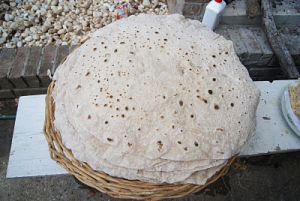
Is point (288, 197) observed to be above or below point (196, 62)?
below

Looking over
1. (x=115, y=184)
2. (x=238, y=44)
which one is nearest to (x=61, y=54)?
(x=115, y=184)

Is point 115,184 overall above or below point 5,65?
above

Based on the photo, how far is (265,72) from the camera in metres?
2.05

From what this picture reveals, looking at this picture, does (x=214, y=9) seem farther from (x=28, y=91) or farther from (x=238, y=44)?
(x=28, y=91)

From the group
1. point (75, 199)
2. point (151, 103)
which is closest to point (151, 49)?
point (151, 103)

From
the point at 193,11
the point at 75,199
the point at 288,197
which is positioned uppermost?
the point at 193,11

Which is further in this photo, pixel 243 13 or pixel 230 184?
pixel 243 13

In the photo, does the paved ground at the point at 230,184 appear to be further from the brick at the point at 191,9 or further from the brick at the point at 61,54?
the brick at the point at 191,9

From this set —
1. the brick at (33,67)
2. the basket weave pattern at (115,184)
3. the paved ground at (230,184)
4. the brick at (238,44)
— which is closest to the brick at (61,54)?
the brick at (33,67)

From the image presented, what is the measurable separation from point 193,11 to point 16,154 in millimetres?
1567

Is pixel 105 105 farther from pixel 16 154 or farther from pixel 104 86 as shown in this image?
pixel 16 154

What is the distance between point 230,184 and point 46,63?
1637 millimetres

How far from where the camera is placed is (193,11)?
1827mm

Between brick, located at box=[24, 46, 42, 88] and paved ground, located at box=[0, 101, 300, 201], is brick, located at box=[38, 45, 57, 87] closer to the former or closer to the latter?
brick, located at box=[24, 46, 42, 88]
